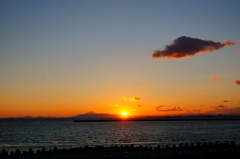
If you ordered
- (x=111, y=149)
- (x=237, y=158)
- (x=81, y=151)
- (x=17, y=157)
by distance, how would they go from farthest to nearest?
(x=111, y=149) < (x=81, y=151) < (x=17, y=157) < (x=237, y=158)

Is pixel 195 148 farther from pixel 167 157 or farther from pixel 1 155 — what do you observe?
pixel 1 155

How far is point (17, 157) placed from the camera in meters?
25.5

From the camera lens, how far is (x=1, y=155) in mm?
26625

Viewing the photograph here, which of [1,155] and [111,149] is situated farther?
[111,149]

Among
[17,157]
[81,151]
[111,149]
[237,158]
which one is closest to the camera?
[237,158]

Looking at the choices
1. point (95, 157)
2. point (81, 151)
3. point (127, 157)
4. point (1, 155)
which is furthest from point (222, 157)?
point (1, 155)

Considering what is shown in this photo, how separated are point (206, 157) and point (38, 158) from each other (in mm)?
16871

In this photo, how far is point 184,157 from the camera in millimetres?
23344

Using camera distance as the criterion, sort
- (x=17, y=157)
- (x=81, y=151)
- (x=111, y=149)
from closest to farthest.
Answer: (x=17, y=157), (x=81, y=151), (x=111, y=149)

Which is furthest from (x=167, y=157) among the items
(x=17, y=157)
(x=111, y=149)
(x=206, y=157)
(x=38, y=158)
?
(x=17, y=157)

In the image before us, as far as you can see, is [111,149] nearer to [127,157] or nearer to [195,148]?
[127,157]

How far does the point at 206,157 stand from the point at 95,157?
1119cm

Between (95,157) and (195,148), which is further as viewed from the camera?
(195,148)

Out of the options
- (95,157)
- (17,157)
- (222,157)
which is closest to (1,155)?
(17,157)
